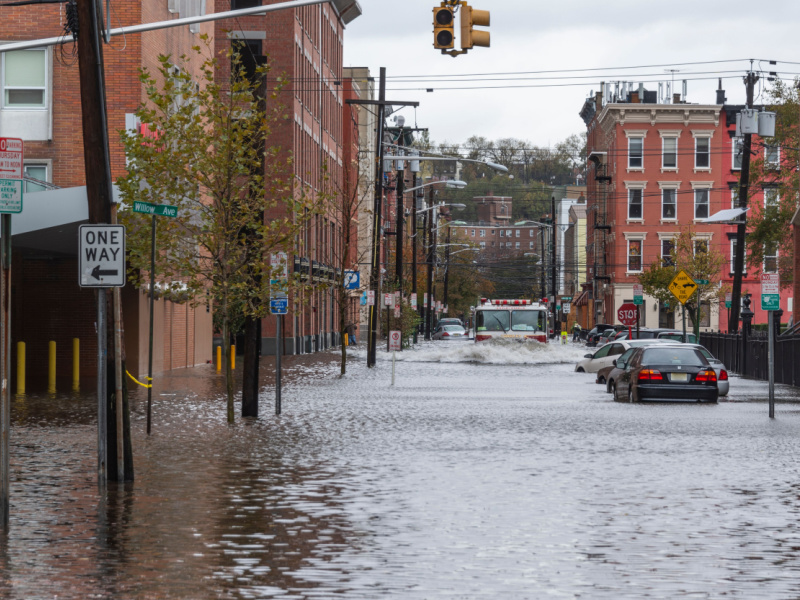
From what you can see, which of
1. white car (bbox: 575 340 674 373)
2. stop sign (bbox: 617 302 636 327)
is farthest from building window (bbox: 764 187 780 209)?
white car (bbox: 575 340 674 373)

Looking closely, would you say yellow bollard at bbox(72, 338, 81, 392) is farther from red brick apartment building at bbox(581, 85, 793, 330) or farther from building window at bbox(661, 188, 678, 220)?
building window at bbox(661, 188, 678, 220)

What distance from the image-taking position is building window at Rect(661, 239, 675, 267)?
281ft

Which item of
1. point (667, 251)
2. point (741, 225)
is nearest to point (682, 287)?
point (741, 225)

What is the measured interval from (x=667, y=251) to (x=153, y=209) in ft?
252

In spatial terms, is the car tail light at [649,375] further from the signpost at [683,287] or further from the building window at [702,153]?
the building window at [702,153]

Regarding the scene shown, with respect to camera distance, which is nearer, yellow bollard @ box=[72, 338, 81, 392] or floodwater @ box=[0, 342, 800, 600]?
floodwater @ box=[0, 342, 800, 600]

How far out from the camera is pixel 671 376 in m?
29.0

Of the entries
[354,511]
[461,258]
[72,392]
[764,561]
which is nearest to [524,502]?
[354,511]

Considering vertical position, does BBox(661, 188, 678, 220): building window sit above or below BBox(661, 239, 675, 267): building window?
above

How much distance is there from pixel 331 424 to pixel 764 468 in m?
8.13

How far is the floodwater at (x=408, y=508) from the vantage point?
9.08m

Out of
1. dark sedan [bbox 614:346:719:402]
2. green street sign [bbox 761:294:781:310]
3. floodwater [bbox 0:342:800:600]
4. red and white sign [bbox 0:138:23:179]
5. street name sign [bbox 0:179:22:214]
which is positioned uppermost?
red and white sign [bbox 0:138:23:179]

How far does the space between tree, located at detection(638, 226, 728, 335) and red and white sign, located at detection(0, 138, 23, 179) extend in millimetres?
68309

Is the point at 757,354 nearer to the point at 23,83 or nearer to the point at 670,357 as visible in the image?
the point at 670,357
